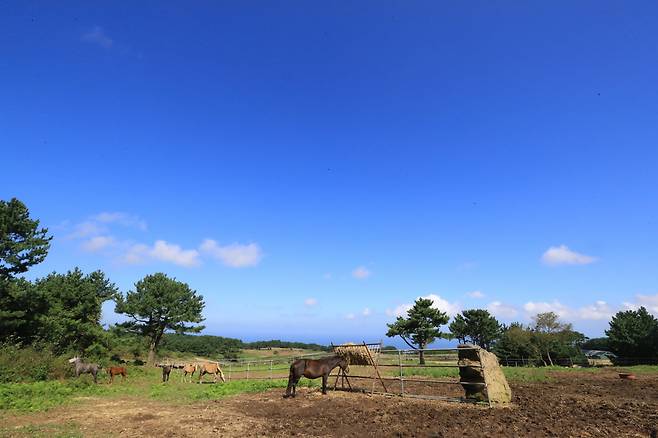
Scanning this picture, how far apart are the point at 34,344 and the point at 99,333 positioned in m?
7.03

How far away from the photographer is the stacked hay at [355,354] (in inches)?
645

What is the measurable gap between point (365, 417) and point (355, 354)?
5701 millimetres

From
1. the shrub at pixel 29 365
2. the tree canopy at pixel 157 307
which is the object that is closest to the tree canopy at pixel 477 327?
the tree canopy at pixel 157 307

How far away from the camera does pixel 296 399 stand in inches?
565

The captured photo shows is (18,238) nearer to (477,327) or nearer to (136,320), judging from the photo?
(136,320)

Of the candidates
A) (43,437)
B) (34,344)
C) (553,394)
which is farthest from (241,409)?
(34,344)

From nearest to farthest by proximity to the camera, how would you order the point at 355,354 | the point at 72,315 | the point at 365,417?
the point at 365,417 → the point at 355,354 → the point at 72,315

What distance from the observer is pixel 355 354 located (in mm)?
16609

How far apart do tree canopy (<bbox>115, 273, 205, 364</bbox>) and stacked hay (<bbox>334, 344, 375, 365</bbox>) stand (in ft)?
98.0

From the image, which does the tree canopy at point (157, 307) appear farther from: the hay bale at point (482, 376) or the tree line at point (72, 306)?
the hay bale at point (482, 376)

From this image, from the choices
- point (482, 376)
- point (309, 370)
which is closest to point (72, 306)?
point (309, 370)

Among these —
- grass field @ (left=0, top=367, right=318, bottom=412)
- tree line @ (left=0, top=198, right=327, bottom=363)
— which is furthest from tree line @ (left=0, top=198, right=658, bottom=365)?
grass field @ (left=0, top=367, right=318, bottom=412)

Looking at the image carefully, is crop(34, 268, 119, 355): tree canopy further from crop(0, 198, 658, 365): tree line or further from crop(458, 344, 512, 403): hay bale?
crop(458, 344, 512, 403): hay bale

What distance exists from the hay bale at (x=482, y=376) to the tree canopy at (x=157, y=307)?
117ft
